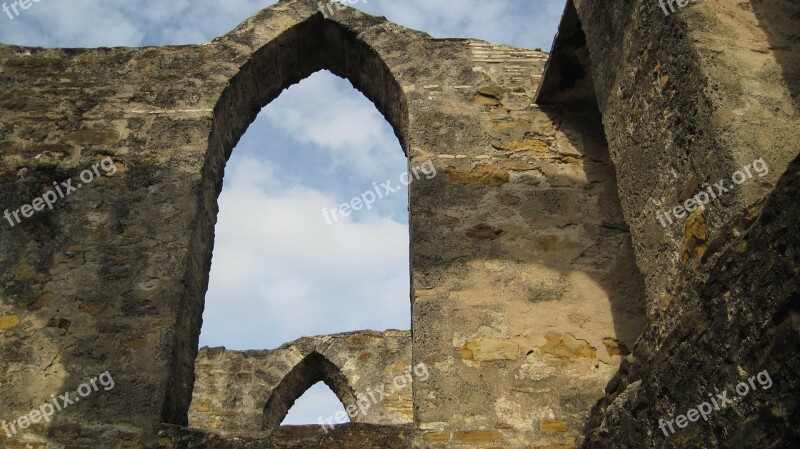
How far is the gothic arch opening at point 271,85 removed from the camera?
4641 mm

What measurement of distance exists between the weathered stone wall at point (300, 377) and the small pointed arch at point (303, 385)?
14 mm

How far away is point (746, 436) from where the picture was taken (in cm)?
188

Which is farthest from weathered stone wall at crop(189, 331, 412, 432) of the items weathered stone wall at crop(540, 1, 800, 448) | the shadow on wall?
the shadow on wall

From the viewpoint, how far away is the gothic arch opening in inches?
183

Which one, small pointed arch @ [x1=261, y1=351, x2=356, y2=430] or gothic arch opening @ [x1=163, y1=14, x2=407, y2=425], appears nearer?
gothic arch opening @ [x1=163, y1=14, x2=407, y2=425]

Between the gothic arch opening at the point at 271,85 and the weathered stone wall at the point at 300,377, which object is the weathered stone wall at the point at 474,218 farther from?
the weathered stone wall at the point at 300,377

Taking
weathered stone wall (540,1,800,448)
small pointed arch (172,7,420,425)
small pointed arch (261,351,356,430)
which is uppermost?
small pointed arch (172,7,420,425)

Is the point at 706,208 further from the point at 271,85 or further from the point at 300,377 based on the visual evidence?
the point at 300,377

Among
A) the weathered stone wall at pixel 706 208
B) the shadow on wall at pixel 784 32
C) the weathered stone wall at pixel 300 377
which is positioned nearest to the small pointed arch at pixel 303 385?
the weathered stone wall at pixel 300 377

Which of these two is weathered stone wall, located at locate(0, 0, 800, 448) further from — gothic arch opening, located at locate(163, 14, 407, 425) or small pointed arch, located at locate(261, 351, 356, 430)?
small pointed arch, located at locate(261, 351, 356, 430)

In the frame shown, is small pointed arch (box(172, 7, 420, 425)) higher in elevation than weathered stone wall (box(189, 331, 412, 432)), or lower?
higher

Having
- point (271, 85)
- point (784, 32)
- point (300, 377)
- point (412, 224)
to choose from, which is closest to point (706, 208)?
point (784, 32)

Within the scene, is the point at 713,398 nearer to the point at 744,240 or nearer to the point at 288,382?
the point at 744,240

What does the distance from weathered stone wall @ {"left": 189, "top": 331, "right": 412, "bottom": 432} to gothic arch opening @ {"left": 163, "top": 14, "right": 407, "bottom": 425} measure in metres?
3.76
